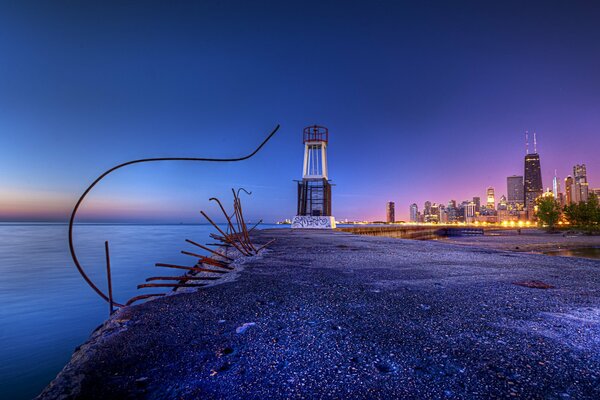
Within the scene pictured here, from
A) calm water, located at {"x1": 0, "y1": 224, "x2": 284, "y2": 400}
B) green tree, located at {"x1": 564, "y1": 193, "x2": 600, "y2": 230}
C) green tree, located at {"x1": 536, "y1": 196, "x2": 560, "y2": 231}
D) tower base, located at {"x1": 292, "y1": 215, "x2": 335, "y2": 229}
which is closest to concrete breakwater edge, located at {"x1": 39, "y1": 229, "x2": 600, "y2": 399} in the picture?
calm water, located at {"x1": 0, "y1": 224, "x2": 284, "y2": 400}

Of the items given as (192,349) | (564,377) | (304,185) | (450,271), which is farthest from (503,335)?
(304,185)

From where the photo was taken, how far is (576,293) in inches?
130

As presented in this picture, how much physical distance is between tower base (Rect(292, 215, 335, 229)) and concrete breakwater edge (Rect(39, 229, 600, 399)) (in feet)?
68.3

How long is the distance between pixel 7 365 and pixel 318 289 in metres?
5.01

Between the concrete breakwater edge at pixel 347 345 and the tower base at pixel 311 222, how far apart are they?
2082cm

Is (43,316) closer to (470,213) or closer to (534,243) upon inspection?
(534,243)

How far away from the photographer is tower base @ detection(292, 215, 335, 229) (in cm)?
2439

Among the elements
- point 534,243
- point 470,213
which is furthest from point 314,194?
point 470,213

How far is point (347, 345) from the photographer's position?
6.18 feet

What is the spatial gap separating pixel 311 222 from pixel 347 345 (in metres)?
22.8

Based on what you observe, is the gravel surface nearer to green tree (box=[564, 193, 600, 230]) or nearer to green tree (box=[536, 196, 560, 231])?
green tree (box=[536, 196, 560, 231])

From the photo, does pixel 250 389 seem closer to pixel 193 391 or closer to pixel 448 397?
pixel 193 391

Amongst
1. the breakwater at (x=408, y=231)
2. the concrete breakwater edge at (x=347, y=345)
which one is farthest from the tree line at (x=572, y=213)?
the concrete breakwater edge at (x=347, y=345)

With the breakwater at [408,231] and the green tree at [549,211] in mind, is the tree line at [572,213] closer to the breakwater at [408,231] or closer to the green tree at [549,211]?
the green tree at [549,211]
